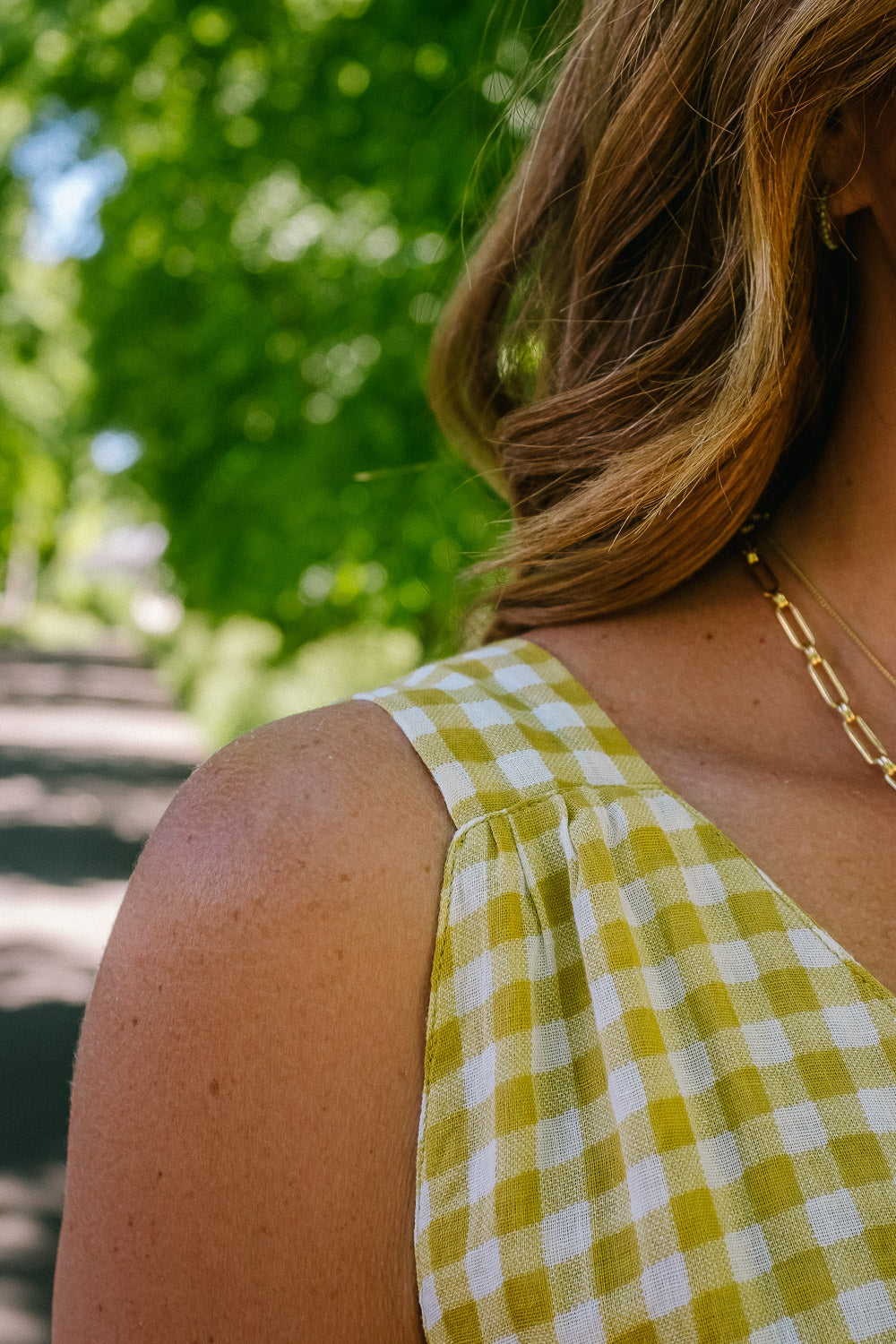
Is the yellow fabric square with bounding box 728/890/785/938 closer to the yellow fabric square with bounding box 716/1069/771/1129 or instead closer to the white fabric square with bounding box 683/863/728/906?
the white fabric square with bounding box 683/863/728/906

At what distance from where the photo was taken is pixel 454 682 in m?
1.42

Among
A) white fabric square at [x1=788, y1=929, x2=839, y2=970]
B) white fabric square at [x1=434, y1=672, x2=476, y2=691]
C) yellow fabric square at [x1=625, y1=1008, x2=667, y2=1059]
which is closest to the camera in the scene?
yellow fabric square at [x1=625, y1=1008, x2=667, y2=1059]

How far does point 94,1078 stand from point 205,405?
5.99 metres

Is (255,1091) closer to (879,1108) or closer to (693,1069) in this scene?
(693,1069)

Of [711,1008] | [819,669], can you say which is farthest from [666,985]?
[819,669]

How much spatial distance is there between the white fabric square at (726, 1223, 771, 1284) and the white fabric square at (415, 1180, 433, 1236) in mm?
259

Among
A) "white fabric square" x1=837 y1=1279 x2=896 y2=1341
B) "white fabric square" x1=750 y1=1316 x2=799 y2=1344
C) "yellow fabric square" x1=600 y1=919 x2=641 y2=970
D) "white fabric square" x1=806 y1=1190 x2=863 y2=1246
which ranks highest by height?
"yellow fabric square" x1=600 y1=919 x2=641 y2=970

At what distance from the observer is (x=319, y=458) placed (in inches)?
220

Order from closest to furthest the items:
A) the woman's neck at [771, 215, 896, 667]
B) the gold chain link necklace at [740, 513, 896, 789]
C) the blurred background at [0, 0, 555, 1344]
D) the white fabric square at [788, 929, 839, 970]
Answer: the white fabric square at [788, 929, 839, 970]
the gold chain link necklace at [740, 513, 896, 789]
the woman's neck at [771, 215, 896, 667]
the blurred background at [0, 0, 555, 1344]

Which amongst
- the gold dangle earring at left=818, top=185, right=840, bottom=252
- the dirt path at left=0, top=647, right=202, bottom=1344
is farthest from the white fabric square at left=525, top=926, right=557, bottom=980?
the dirt path at left=0, top=647, right=202, bottom=1344

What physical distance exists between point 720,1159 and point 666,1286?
119 mm

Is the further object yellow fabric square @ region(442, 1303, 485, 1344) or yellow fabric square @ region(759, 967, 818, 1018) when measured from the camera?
yellow fabric square @ region(759, 967, 818, 1018)

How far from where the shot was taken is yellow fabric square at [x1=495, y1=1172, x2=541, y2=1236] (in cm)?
108

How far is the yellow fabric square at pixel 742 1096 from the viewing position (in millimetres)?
1145
